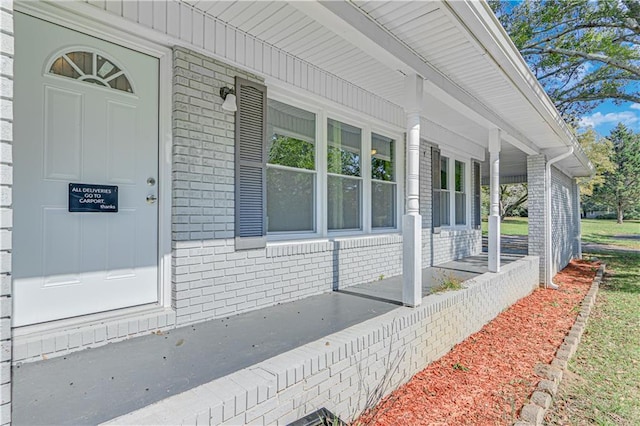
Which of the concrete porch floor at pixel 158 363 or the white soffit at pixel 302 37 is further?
the white soffit at pixel 302 37

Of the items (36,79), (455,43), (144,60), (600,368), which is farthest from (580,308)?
(36,79)

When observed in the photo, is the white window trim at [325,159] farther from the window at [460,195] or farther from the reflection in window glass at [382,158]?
the window at [460,195]

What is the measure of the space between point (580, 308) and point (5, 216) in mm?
7140

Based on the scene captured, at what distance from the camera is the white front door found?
2.36 m

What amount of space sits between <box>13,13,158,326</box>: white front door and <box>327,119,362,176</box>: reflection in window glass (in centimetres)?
239

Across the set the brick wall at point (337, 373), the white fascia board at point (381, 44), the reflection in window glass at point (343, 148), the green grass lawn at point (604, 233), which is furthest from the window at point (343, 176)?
the green grass lawn at point (604, 233)

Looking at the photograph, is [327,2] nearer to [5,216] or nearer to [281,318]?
[5,216]

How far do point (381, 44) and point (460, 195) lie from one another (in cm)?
605

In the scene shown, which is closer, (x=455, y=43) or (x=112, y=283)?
(x=112, y=283)

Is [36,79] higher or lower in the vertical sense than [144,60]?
lower

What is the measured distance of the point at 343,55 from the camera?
3752 mm

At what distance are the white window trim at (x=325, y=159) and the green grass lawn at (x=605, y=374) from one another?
2.90 meters

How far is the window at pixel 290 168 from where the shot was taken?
403 centimetres

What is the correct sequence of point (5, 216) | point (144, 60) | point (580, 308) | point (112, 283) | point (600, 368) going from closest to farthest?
point (5, 216) < point (112, 283) < point (144, 60) < point (600, 368) < point (580, 308)
